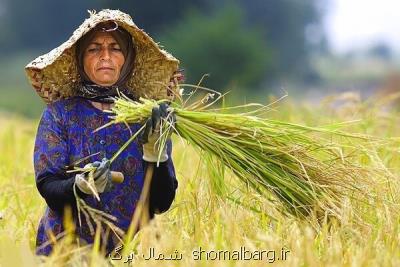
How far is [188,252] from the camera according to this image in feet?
10.5

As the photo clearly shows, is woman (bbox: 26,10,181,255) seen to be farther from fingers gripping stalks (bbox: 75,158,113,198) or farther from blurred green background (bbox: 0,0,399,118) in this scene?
blurred green background (bbox: 0,0,399,118)

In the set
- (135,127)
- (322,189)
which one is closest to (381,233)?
(322,189)

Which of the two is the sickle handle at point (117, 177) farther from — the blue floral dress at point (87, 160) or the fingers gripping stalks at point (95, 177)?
the blue floral dress at point (87, 160)

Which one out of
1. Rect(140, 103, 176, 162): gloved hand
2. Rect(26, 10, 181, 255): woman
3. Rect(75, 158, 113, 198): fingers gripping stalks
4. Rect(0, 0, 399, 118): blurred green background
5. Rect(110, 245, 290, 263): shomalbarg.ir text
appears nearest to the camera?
Rect(110, 245, 290, 263): shomalbarg.ir text

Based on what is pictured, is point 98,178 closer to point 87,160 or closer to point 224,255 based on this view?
point 87,160

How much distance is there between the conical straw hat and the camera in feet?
12.2

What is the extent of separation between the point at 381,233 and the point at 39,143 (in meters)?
1.20

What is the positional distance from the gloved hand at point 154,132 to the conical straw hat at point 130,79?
371 mm

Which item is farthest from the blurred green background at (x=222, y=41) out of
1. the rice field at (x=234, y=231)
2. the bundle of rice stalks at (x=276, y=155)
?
the bundle of rice stalks at (x=276, y=155)

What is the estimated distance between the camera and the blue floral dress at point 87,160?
11.8 ft

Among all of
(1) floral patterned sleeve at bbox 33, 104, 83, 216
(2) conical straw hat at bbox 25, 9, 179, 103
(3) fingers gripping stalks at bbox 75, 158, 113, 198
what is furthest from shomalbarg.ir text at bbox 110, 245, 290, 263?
(2) conical straw hat at bbox 25, 9, 179, 103

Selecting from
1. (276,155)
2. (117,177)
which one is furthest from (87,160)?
(276,155)

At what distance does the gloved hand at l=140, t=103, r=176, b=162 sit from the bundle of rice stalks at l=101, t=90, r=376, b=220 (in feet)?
0.25

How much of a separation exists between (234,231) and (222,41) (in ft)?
95.5
